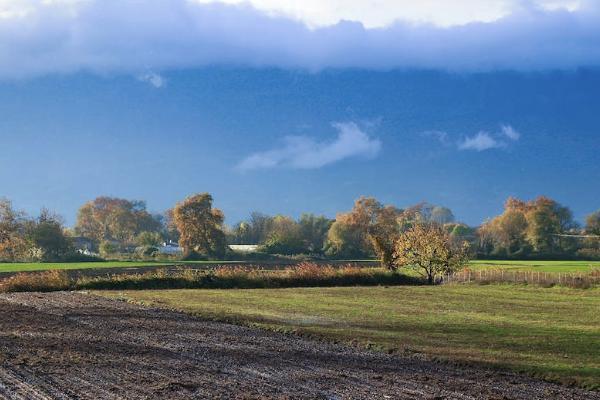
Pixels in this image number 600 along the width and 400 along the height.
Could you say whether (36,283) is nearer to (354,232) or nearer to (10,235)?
(10,235)

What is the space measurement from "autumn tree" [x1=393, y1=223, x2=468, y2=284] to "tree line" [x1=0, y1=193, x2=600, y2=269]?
99mm

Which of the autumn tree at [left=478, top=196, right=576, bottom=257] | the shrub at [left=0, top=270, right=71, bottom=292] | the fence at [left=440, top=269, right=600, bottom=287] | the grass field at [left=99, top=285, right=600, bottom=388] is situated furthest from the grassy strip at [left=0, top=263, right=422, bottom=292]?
the autumn tree at [left=478, top=196, right=576, bottom=257]

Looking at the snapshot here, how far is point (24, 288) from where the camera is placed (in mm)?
50156

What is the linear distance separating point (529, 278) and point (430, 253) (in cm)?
853

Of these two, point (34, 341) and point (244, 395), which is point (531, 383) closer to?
point (244, 395)

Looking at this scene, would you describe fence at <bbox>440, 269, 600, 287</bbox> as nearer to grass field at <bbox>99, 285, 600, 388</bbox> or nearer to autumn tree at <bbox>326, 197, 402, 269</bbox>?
grass field at <bbox>99, 285, 600, 388</bbox>

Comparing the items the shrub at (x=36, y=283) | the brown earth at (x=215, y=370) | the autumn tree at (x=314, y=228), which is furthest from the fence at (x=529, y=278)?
the autumn tree at (x=314, y=228)

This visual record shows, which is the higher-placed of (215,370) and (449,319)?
(449,319)

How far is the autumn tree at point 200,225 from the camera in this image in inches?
4368

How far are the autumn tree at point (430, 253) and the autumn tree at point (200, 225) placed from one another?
1908 inches

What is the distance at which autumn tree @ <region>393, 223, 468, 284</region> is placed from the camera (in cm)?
6525

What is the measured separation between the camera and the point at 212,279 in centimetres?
5669

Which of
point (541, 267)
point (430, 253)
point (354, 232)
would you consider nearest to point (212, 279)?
point (430, 253)

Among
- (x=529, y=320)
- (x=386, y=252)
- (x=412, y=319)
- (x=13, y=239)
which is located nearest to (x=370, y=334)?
(x=412, y=319)
